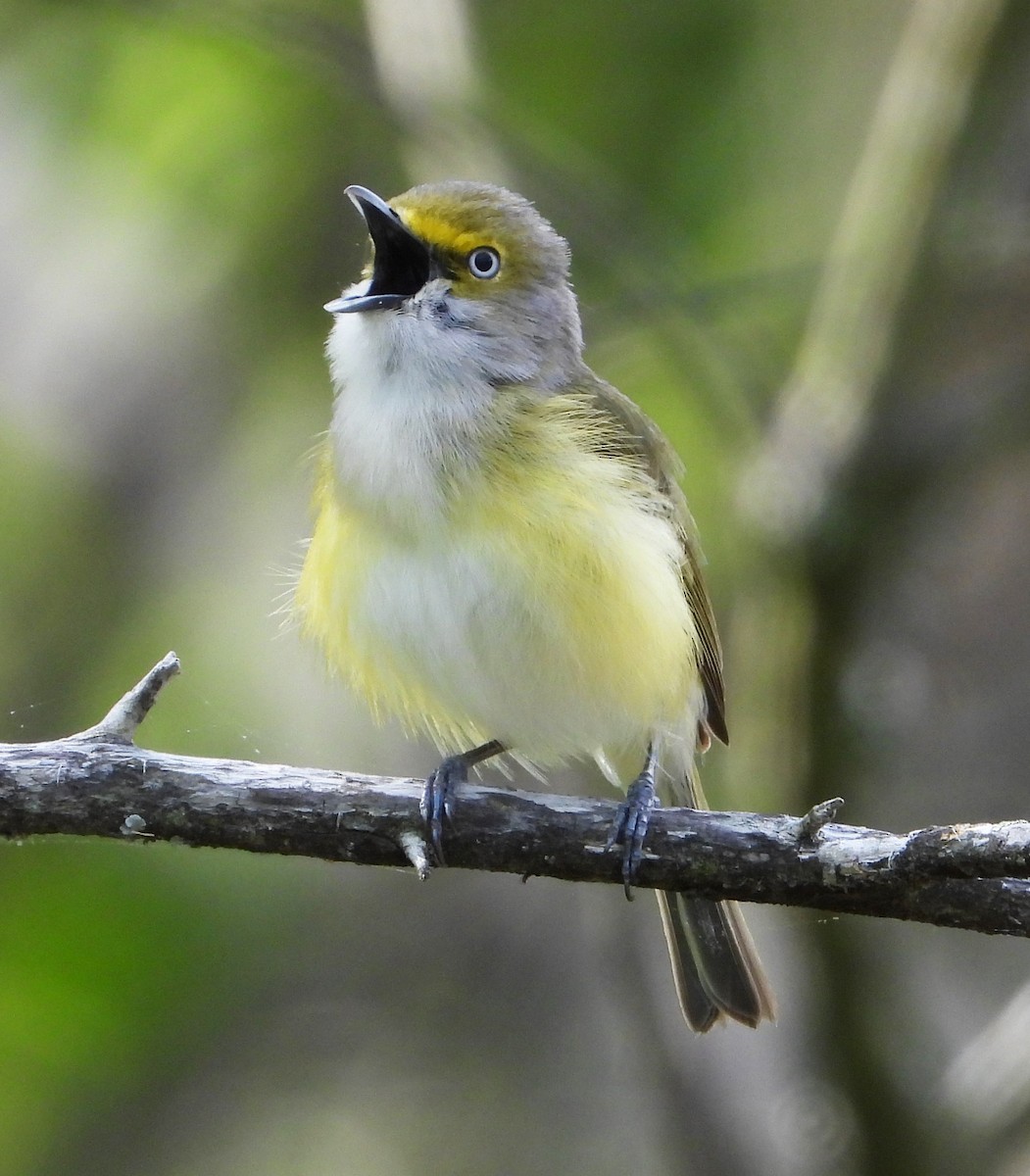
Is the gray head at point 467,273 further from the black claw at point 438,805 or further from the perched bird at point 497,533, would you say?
the black claw at point 438,805

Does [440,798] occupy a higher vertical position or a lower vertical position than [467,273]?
lower

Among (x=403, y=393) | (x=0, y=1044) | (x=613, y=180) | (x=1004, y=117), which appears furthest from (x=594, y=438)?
(x=0, y=1044)

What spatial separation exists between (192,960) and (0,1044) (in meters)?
0.79

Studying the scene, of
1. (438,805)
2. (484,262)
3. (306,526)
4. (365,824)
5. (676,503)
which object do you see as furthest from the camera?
(306,526)

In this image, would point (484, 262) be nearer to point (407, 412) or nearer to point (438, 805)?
point (407, 412)

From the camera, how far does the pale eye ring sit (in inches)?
171

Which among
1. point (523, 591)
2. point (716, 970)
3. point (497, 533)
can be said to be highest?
point (497, 533)

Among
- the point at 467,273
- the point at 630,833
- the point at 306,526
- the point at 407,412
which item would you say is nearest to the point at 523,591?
the point at 407,412

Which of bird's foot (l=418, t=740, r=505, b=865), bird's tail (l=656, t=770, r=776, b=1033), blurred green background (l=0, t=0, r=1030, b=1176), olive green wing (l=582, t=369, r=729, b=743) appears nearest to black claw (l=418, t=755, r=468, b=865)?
bird's foot (l=418, t=740, r=505, b=865)

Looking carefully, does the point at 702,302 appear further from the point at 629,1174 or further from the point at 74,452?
the point at 629,1174

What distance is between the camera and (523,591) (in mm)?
3916

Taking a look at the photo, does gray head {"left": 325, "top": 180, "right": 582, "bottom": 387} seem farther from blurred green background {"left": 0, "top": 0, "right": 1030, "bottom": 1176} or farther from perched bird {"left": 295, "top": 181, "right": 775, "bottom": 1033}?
blurred green background {"left": 0, "top": 0, "right": 1030, "bottom": 1176}

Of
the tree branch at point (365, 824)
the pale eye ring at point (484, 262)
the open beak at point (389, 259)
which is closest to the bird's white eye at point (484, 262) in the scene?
the pale eye ring at point (484, 262)

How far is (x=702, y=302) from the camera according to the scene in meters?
5.59
